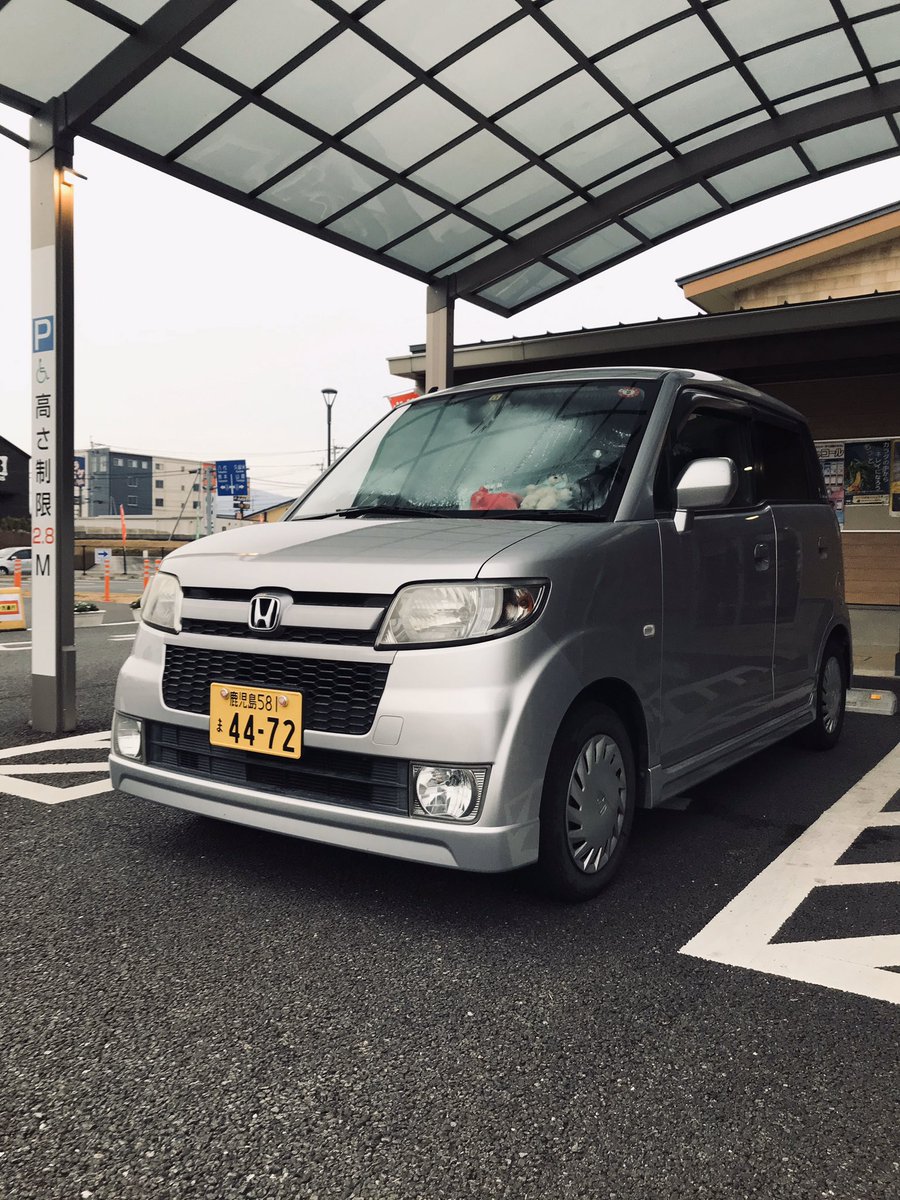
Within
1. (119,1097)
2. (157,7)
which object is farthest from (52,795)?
(157,7)

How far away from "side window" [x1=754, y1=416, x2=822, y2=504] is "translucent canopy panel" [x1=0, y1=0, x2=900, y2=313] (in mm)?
3636

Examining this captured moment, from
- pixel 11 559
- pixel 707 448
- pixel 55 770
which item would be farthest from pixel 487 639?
pixel 11 559

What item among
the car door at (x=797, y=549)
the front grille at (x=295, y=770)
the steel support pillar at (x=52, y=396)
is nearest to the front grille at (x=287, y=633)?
the front grille at (x=295, y=770)

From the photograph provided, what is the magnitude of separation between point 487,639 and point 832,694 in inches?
134

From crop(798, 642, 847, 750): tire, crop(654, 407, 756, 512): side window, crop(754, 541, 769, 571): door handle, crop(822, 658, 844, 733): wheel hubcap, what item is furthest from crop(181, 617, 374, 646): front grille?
crop(822, 658, 844, 733): wheel hubcap

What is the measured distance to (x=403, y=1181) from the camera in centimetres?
173

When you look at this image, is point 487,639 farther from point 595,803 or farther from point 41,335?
point 41,335

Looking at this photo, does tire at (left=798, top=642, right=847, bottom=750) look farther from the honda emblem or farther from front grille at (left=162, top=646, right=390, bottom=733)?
the honda emblem

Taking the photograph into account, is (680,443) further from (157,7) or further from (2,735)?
(2,735)

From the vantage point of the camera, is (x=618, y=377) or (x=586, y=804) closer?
(x=586, y=804)

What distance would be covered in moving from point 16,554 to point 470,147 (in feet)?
109

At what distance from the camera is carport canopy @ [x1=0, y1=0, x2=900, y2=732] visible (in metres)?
5.67

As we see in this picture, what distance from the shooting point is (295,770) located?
2.88 m

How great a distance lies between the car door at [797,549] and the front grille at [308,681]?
7.57ft
